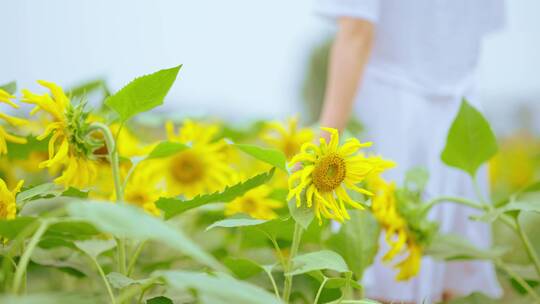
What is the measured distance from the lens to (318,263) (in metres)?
0.66

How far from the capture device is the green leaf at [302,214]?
0.71m

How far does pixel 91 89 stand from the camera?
1.23 meters

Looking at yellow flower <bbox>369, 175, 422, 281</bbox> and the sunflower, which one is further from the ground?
the sunflower

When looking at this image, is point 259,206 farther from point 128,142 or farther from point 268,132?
point 268,132

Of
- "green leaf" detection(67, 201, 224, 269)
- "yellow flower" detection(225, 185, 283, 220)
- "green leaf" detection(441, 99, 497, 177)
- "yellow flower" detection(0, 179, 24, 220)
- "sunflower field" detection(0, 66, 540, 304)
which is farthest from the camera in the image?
"yellow flower" detection(225, 185, 283, 220)

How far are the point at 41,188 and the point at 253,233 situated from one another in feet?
0.97

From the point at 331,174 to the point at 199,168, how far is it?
50 cm

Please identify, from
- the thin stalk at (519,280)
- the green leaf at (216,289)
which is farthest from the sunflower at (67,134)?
the thin stalk at (519,280)

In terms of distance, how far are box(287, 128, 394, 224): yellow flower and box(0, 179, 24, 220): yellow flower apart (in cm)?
26

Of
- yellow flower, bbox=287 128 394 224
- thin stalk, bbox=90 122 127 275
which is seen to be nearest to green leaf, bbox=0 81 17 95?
thin stalk, bbox=90 122 127 275

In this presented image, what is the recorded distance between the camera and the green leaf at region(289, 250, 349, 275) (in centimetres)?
64

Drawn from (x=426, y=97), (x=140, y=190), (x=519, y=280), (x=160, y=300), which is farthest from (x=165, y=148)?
(x=426, y=97)

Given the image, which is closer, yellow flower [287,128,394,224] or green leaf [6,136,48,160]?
yellow flower [287,128,394,224]

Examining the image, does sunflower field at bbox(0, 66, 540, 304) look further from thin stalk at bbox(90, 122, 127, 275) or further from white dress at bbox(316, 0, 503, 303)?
white dress at bbox(316, 0, 503, 303)
